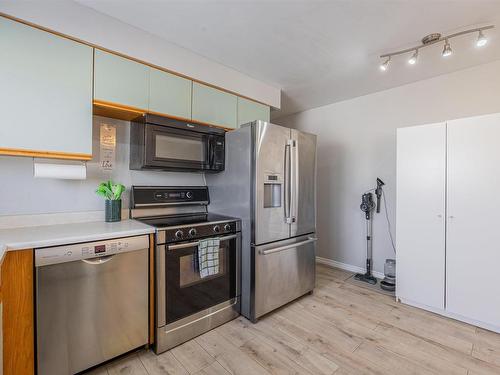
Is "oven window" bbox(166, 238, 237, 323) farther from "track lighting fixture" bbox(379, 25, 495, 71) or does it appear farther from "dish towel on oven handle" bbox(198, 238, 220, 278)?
"track lighting fixture" bbox(379, 25, 495, 71)

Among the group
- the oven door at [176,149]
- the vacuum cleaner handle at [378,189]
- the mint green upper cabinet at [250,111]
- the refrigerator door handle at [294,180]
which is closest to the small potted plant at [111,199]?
the oven door at [176,149]

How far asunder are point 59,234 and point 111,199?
524mm

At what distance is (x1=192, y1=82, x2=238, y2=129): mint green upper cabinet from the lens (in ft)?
7.71

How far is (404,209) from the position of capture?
2.51 meters

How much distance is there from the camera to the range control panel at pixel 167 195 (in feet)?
7.27

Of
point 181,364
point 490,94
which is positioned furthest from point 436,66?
point 181,364

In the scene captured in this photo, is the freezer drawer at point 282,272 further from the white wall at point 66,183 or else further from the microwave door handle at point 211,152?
the white wall at point 66,183

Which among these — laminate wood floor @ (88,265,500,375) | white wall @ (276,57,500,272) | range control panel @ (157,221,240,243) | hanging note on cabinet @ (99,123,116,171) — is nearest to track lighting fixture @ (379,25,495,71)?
white wall @ (276,57,500,272)

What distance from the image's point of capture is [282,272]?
2350 millimetres

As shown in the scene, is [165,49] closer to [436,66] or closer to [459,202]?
[436,66]

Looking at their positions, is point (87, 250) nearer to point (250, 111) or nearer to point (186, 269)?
point (186, 269)

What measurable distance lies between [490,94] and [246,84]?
2.55 meters

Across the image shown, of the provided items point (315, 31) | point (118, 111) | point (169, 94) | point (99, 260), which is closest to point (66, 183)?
point (118, 111)

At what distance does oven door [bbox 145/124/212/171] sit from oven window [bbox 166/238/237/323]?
76cm
